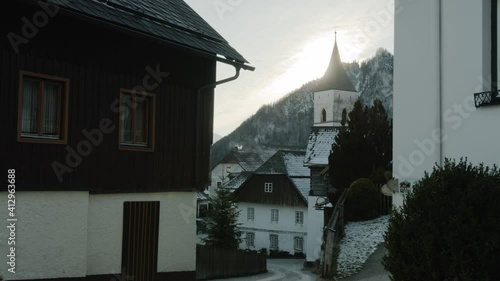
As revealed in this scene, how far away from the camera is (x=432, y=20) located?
8867 mm

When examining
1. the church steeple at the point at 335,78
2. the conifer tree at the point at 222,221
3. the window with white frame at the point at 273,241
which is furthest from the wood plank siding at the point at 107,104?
the church steeple at the point at 335,78

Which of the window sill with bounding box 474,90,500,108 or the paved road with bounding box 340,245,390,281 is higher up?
the window sill with bounding box 474,90,500,108

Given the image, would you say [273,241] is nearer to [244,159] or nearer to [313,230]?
[313,230]

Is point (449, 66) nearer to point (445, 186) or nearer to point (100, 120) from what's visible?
point (445, 186)

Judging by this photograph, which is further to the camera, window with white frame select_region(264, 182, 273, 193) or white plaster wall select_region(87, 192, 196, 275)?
window with white frame select_region(264, 182, 273, 193)

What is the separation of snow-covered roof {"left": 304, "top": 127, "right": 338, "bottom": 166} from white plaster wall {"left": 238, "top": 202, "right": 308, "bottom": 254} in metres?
6.25

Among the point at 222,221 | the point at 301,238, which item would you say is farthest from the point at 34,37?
the point at 301,238

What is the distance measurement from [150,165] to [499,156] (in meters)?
7.20

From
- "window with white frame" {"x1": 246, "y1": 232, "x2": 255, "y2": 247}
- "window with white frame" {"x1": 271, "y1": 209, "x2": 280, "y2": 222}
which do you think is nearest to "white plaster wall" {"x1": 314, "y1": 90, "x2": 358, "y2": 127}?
"window with white frame" {"x1": 246, "y1": 232, "x2": 255, "y2": 247}

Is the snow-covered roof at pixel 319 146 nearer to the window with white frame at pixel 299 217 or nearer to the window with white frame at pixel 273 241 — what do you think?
the window with white frame at pixel 299 217

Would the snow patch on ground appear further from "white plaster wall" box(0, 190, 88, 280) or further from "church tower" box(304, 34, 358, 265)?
"church tower" box(304, 34, 358, 265)

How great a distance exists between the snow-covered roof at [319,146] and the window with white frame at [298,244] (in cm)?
850

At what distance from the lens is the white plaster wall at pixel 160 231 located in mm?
11078

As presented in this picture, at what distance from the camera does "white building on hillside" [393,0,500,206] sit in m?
7.94
